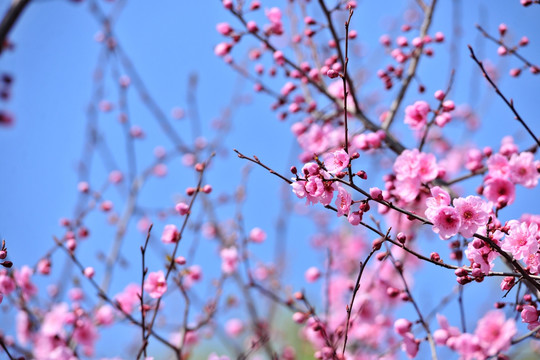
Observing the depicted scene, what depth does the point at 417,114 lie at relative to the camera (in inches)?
106

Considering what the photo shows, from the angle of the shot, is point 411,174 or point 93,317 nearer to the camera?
point 411,174

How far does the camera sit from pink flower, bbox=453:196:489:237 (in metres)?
Result: 1.79

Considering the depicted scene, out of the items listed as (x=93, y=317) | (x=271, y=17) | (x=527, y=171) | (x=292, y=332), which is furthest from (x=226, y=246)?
(x=292, y=332)

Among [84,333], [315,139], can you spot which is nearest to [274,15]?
[315,139]

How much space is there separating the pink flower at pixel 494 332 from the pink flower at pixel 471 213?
1.36 ft

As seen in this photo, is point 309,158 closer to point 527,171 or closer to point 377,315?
point 527,171

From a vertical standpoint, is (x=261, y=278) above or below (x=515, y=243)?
above

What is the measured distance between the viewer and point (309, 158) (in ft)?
9.10

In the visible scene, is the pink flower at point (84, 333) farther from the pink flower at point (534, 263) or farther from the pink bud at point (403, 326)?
the pink flower at point (534, 263)

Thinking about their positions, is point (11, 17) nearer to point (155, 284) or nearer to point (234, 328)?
point (155, 284)

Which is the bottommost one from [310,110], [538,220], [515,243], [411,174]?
[515,243]

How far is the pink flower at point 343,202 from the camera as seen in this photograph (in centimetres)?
181

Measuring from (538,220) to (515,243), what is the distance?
1.08ft

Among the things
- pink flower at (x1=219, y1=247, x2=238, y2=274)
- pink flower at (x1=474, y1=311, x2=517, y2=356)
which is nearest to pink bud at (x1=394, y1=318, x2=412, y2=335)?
pink flower at (x1=474, y1=311, x2=517, y2=356)
